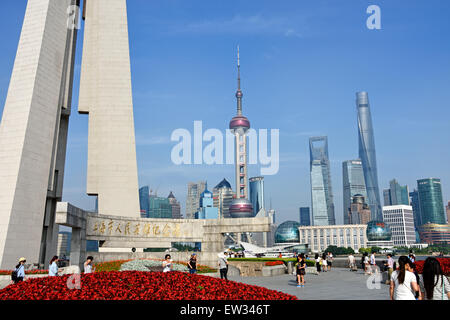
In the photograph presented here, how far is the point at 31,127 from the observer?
77.3 ft

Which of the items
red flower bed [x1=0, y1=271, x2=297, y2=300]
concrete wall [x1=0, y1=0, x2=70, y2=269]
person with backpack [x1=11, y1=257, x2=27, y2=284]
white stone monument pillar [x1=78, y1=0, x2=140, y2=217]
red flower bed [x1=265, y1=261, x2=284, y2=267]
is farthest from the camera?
white stone monument pillar [x1=78, y1=0, x2=140, y2=217]

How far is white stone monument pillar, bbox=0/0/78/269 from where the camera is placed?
70.7ft

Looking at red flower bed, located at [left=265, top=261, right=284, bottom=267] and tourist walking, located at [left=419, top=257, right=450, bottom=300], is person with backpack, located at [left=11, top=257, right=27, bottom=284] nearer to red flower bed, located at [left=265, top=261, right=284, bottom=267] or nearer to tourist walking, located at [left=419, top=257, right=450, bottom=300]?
tourist walking, located at [left=419, top=257, right=450, bottom=300]

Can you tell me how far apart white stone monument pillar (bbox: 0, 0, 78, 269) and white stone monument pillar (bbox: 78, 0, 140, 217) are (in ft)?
Answer: 15.4

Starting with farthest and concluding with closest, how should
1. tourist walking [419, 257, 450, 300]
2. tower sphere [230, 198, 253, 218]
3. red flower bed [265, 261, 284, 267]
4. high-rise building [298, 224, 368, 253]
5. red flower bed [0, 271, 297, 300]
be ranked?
high-rise building [298, 224, 368, 253], tower sphere [230, 198, 253, 218], red flower bed [265, 261, 284, 267], red flower bed [0, 271, 297, 300], tourist walking [419, 257, 450, 300]

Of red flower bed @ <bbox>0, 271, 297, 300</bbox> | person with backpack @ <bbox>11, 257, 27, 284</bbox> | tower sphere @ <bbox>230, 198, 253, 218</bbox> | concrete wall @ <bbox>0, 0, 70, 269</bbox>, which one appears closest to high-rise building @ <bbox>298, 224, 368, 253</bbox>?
tower sphere @ <bbox>230, 198, 253, 218</bbox>

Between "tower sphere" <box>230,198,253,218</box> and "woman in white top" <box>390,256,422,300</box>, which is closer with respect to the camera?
"woman in white top" <box>390,256,422,300</box>

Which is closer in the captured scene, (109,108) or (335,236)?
(109,108)

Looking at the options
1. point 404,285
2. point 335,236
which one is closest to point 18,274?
point 404,285

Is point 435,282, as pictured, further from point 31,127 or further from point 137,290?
point 31,127

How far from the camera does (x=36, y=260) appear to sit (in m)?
23.0

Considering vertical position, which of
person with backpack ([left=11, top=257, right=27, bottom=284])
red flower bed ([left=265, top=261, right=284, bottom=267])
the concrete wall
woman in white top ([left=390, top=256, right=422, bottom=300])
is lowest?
red flower bed ([left=265, top=261, right=284, bottom=267])

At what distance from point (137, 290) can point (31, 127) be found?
19339mm
